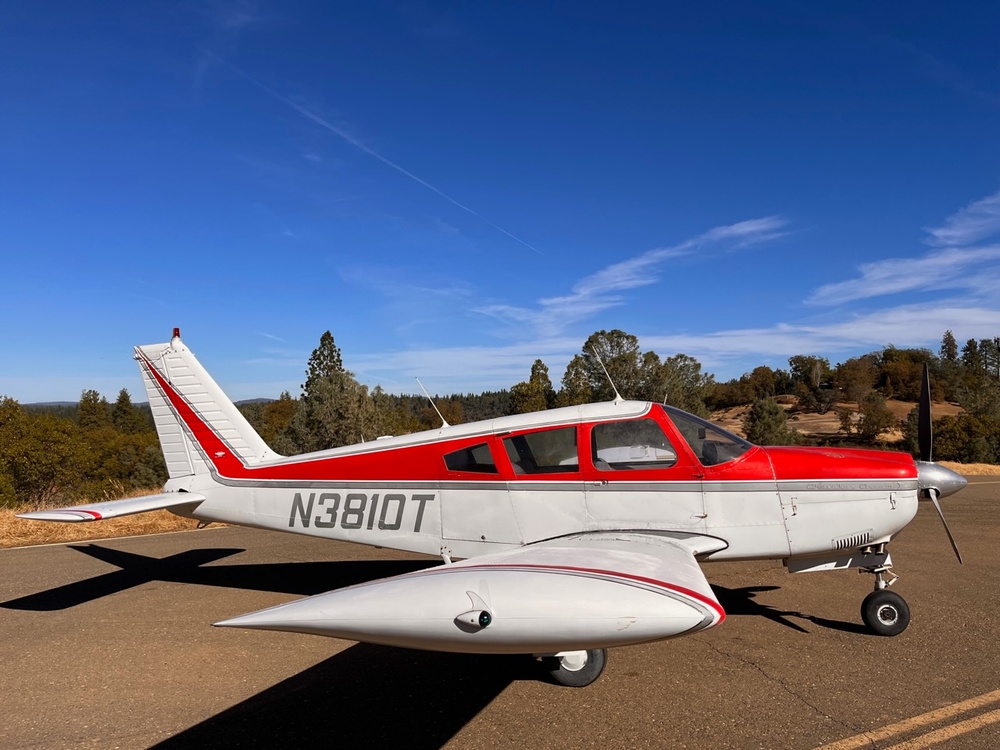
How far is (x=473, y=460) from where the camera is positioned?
5461 mm

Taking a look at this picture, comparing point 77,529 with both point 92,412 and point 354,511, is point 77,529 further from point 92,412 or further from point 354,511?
point 92,412

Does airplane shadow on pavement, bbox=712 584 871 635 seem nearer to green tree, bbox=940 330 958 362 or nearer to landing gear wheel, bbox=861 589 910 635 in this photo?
landing gear wheel, bbox=861 589 910 635

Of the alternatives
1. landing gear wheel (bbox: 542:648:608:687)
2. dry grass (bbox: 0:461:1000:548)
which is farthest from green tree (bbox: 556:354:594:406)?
landing gear wheel (bbox: 542:648:608:687)

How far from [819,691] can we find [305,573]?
6.27 meters

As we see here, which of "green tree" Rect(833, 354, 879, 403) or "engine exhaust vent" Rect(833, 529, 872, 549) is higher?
"green tree" Rect(833, 354, 879, 403)

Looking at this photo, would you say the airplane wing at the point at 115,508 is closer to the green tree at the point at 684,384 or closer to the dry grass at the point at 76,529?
the dry grass at the point at 76,529

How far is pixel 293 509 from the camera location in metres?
6.19

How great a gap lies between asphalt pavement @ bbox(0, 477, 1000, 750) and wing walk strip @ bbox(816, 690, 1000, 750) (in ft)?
0.04

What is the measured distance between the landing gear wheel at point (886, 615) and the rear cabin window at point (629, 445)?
2.25 metres

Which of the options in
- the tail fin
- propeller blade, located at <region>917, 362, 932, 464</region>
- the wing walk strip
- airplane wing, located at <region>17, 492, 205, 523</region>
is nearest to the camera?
the wing walk strip

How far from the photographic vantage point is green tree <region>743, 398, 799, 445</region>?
38.2m

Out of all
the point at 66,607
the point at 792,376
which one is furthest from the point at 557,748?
the point at 792,376

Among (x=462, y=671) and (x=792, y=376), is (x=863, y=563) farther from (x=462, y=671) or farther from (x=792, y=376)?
(x=792, y=376)

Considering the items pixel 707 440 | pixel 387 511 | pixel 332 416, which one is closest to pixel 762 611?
pixel 707 440
